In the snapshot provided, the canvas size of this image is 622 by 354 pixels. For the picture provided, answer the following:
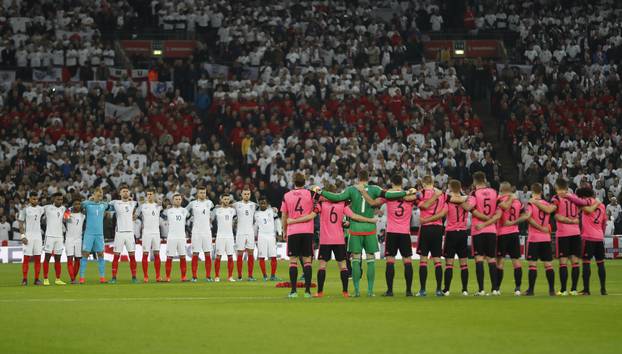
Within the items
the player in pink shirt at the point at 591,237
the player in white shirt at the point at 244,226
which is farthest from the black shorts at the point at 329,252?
the player in white shirt at the point at 244,226

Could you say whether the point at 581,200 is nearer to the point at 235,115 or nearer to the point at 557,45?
the point at 235,115

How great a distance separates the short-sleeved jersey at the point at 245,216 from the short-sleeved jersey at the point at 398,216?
1018 cm

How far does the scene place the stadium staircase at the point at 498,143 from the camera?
4856 centimetres

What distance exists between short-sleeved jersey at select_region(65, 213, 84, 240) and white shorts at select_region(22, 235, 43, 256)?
0.87 m

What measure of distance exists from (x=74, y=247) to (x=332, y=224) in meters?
Answer: 10.6

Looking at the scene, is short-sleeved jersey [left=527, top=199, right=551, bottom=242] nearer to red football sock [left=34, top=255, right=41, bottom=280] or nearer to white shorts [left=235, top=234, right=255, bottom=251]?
white shorts [left=235, top=234, right=255, bottom=251]

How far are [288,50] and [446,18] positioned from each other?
9836 millimetres

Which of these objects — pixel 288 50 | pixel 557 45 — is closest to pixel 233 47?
pixel 288 50

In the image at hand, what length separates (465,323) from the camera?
17.9 m

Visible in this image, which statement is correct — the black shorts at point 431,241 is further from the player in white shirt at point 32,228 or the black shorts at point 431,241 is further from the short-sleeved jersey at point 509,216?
the player in white shirt at point 32,228

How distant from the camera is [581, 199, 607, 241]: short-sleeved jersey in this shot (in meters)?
24.4

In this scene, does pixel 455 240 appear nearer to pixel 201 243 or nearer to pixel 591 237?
pixel 591 237

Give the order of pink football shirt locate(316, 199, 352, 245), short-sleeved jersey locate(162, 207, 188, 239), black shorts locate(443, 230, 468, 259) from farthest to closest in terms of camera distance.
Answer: short-sleeved jersey locate(162, 207, 188, 239) → black shorts locate(443, 230, 468, 259) → pink football shirt locate(316, 199, 352, 245)

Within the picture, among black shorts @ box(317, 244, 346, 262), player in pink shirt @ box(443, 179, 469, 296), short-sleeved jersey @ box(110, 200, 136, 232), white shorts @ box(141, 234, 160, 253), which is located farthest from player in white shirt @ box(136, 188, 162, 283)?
player in pink shirt @ box(443, 179, 469, 296)
